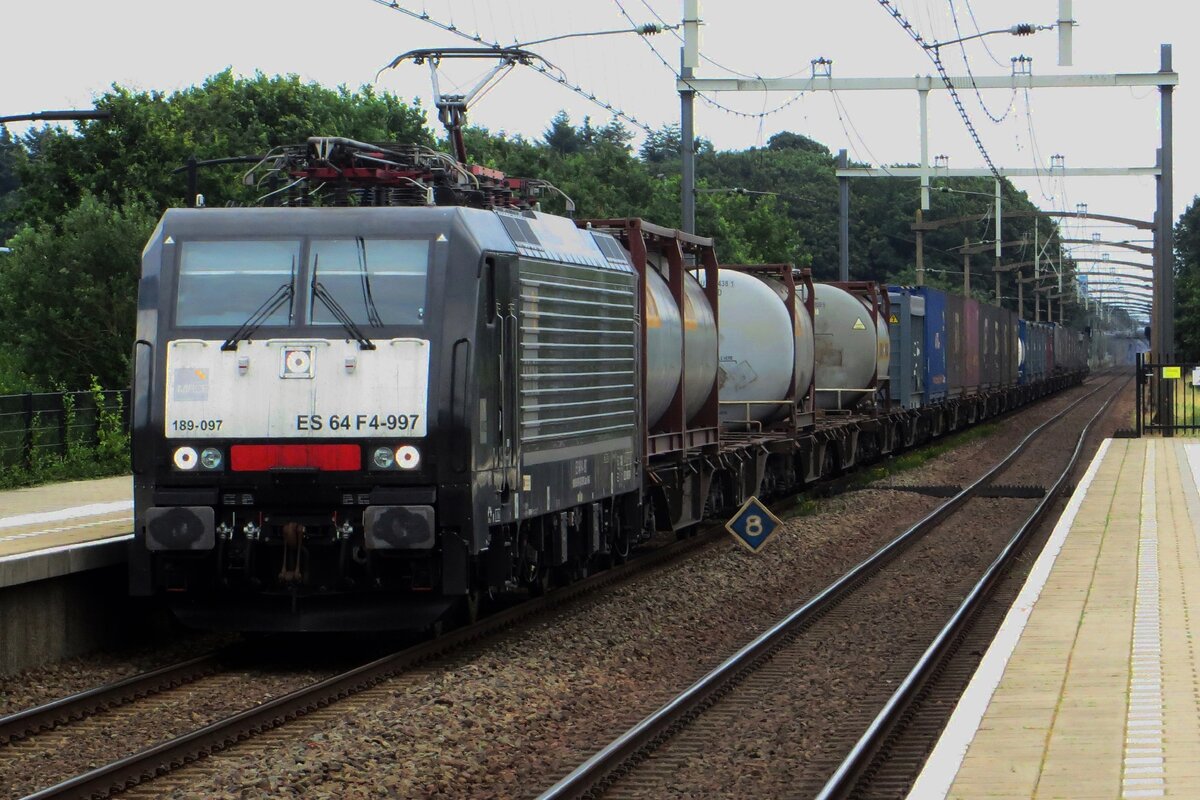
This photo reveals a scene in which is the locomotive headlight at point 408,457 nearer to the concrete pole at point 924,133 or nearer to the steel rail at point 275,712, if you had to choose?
the steel rail at point 275,712

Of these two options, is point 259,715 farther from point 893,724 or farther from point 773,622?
point 773,622

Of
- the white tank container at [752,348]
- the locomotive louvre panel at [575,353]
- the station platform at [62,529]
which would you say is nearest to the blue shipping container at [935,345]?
the white tank container at [752,348]

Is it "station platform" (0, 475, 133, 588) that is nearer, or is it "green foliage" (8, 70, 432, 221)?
"station platform" (0, 475, 133, 588)

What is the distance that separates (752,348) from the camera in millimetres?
22891

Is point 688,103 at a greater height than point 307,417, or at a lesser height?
greater

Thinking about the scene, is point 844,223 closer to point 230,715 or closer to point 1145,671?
point 1145,671

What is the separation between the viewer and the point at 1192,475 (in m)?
27.7

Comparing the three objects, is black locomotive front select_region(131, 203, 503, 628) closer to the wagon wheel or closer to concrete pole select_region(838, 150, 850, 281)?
the wagon wheel

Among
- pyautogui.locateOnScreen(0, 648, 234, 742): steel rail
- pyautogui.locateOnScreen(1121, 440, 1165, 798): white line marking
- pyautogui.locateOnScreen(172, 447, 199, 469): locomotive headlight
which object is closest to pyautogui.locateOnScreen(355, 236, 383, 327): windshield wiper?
pyautogui.locateOnScreen(172, 447, 199, 469): locomotive headlight

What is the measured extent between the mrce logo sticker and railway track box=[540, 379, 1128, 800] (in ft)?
10.7

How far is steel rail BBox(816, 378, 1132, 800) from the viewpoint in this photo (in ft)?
28.0

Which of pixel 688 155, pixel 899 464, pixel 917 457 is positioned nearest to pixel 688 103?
pixel 688 155

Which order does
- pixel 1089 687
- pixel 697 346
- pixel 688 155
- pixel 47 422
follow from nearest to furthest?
1. pixel 1089 687
2. pixel 697 346
3. pixel 47 422
4. pixel 688 155

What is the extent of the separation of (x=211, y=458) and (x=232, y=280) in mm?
1248
